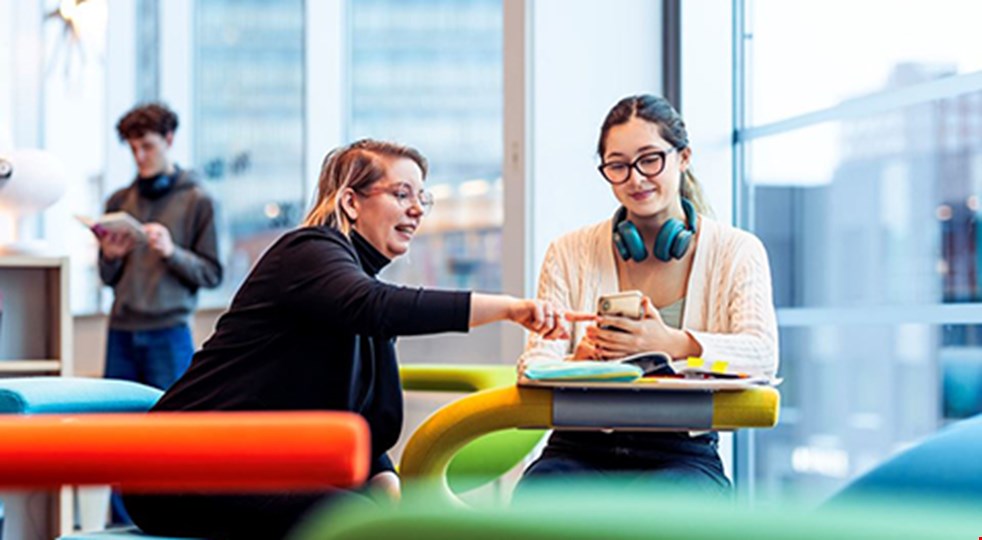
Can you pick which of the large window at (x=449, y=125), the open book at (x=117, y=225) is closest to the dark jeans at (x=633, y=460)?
the large window at (x=449, y=125)

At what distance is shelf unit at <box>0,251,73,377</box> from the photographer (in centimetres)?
424

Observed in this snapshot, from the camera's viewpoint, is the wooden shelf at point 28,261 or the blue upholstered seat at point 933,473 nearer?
the blue upholstered seat at point 933,473

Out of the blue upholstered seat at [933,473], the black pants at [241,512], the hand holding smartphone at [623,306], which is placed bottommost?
the black pants at [241,512]

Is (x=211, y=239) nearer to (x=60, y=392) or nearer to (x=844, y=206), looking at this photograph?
(x=844, y=206)

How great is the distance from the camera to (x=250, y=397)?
210 centimetres

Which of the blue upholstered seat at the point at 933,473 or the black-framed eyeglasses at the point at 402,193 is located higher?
the black-framed eyeglasses at the point at 402,193

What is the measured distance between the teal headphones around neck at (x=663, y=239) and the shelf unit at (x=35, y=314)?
2304 mm

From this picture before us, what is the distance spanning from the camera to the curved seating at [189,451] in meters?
0.77

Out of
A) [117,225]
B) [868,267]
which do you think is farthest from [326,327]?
[117,225]

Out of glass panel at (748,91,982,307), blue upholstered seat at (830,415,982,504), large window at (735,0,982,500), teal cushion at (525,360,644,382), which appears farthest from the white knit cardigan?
blue upholstered seat at (830,415,982,504)

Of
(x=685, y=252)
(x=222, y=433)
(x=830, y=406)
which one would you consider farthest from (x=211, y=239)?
(x=222, y=433)

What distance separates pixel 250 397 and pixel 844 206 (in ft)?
6.37

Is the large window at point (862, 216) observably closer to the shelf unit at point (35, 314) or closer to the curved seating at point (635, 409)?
the curved seating at point (635, 409)

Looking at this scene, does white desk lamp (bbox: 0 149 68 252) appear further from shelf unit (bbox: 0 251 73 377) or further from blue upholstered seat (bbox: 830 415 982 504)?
blue upholstered seat (bbox: 830 415 982 504)
